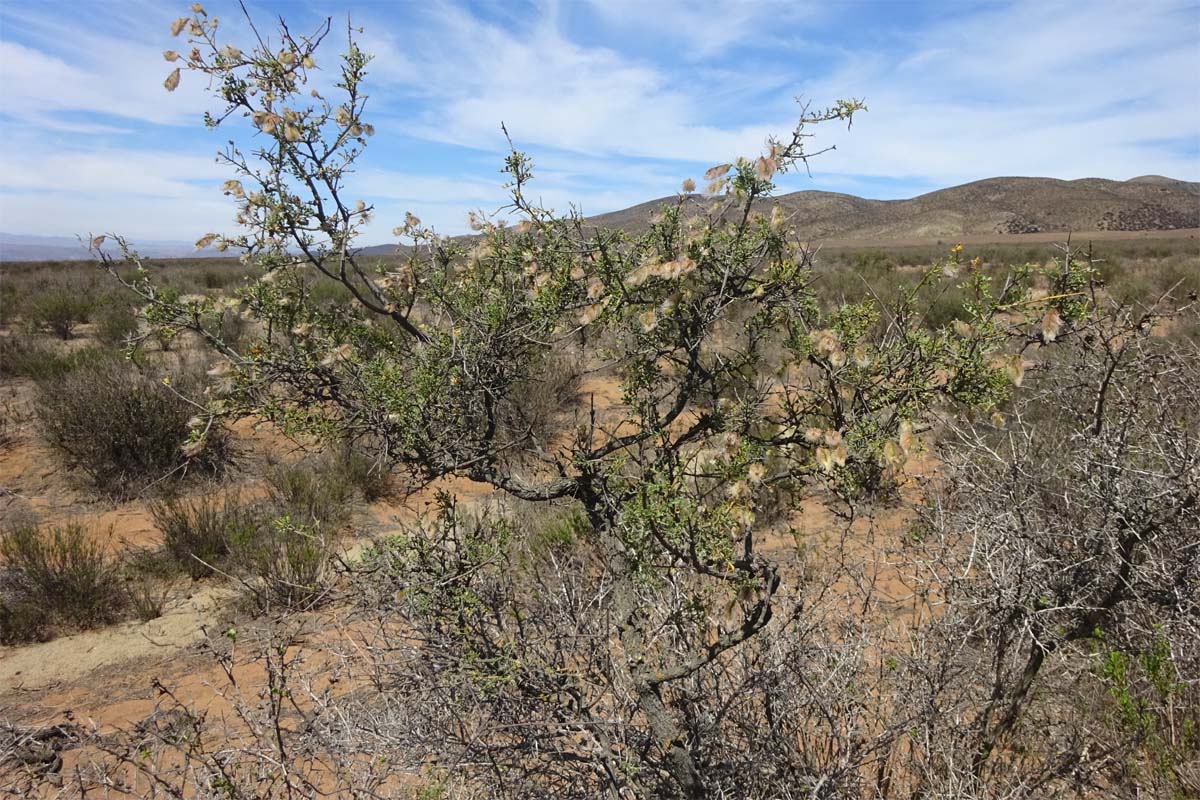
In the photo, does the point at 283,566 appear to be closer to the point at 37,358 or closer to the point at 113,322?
the point at 37,358

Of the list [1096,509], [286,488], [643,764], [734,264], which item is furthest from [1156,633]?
[286,488]

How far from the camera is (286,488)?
652 centimetres

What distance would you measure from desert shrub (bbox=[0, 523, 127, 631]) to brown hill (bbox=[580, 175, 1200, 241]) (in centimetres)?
5122

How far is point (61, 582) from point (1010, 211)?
75.0 m

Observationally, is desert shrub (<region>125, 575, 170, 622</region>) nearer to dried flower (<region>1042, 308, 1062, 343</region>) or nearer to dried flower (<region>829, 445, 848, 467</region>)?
dried flower (<region>829, 445, 848, 467</region>)

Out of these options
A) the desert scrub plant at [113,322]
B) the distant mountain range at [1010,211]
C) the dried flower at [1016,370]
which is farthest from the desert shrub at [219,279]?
the distant mountain range at [1010,211]

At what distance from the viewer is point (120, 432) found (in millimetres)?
7113

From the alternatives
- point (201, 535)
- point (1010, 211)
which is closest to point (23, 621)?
point (201, 535)

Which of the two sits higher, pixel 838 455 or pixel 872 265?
pixel 872 265

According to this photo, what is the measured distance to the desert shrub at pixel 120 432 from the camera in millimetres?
7031

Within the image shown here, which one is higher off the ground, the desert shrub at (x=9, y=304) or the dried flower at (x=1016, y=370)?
the dried flower at (x=1016, y=370)

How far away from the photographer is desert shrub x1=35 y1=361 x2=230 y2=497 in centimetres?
703

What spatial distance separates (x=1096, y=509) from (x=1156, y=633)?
0.77 metres

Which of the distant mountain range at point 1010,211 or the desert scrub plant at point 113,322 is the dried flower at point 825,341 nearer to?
the desert scrub plant at point 113,322
